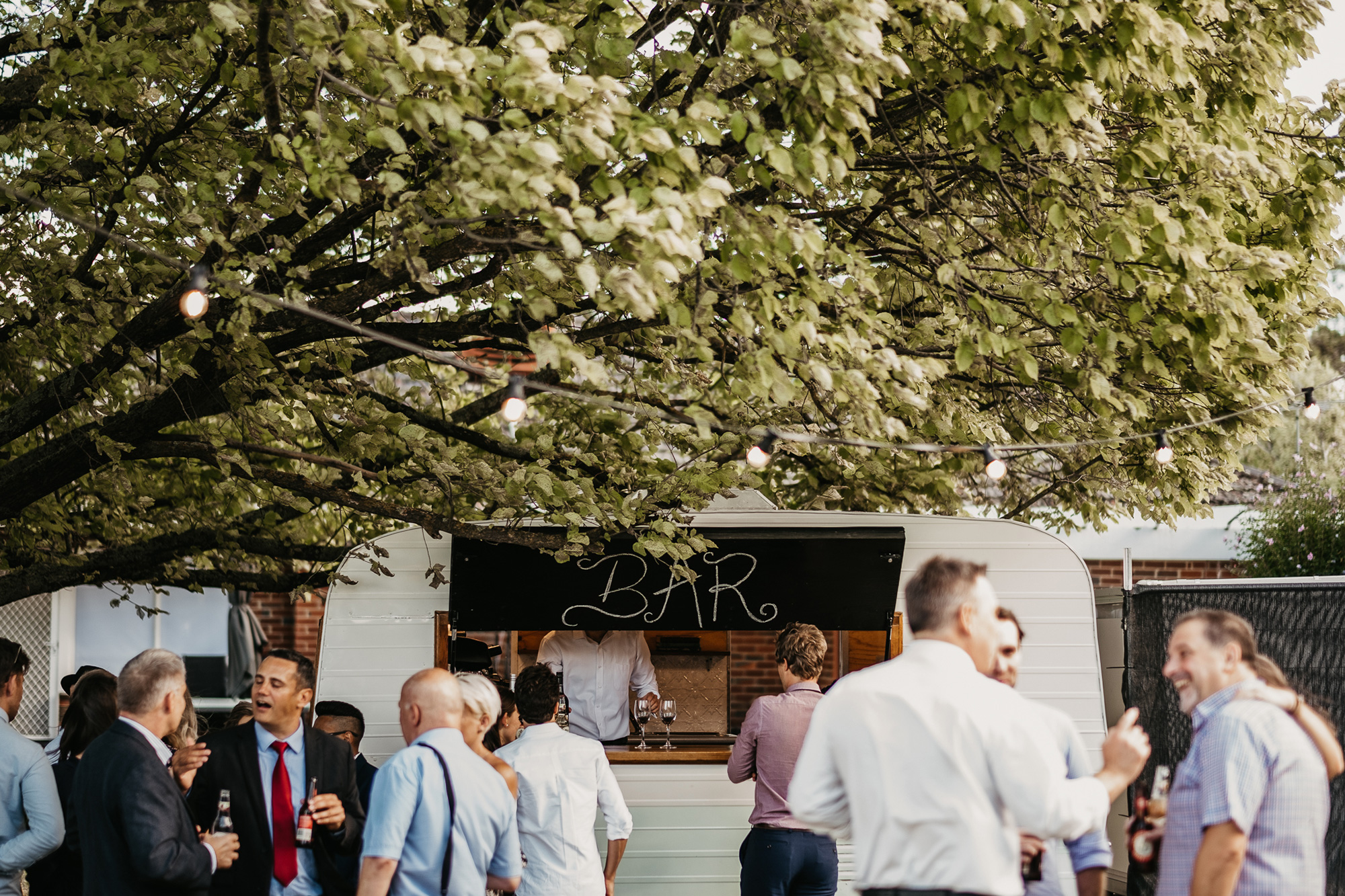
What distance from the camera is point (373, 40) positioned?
14.9 ft

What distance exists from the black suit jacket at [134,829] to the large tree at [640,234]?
6.24 feet

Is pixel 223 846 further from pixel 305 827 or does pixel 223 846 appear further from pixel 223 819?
pixel 305 827

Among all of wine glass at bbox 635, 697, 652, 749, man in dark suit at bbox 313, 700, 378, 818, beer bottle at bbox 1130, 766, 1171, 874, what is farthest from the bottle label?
wine glass at bbox 635, 697, 652, 749

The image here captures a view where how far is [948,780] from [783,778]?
3045 mm

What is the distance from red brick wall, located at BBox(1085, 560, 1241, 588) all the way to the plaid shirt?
1037 centimetres

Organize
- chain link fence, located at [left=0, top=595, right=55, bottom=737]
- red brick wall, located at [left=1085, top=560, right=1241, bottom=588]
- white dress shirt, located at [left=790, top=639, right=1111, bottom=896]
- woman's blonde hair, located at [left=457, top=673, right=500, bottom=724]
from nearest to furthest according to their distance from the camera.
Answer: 1. white dress shirt, located at [left=790, top=639, right=1111, bottom=896]
2. woman's blonde hair, located at [left=457, top=673, right=500, bottom=724]
3. red brick wall, located at [left=1085, top=560, right=1241, bottom=588]
4. chain link fence, located at [left=0, top=595, right=55, bottom=737]

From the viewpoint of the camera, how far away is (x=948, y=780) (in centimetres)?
336

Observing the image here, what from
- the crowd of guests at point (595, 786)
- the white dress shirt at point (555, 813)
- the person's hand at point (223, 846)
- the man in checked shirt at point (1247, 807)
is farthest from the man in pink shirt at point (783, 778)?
the person's hand at point (223, 846)

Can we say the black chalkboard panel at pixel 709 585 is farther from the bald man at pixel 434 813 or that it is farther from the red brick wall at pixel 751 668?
the red brick wall at pixel 751 668

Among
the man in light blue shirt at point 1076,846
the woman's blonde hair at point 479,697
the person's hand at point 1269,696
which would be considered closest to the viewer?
the person's hand at point 1269,696

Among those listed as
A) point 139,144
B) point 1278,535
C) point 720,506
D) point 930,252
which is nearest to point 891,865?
point 930,252

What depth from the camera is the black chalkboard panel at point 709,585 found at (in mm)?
7773

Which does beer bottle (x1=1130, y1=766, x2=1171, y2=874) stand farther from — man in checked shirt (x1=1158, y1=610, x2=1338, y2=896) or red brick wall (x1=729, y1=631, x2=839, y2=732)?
red brick wall (x1=729, y1=631, x2=839, y2=732)

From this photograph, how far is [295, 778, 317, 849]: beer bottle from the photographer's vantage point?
457 centimetres
